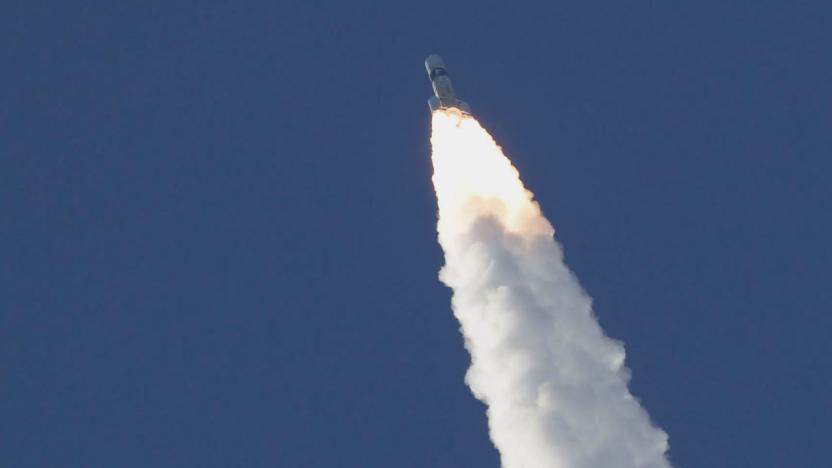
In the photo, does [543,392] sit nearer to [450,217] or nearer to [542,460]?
[542,460]

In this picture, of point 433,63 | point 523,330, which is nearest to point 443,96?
point 433,63

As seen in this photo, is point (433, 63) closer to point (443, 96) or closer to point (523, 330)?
point (443, 96)

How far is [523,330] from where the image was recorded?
119m

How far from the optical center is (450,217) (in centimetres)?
12444

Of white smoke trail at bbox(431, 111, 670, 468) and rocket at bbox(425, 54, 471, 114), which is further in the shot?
→ rocket at bbox(425, 54, 471, 114)

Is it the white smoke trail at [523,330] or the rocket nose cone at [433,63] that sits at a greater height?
the rocket nose cone at [433,63]

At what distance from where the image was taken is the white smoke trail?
378 ft

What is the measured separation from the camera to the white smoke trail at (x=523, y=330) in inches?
4537

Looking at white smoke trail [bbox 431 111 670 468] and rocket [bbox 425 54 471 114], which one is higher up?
rocket [bbox 425 54 471 114]

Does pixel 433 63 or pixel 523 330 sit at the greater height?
pixel 433 63

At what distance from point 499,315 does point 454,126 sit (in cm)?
1054

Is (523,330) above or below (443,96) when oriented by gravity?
below

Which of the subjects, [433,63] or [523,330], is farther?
[433,63]

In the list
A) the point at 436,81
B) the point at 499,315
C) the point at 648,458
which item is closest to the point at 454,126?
the point at 436,81
